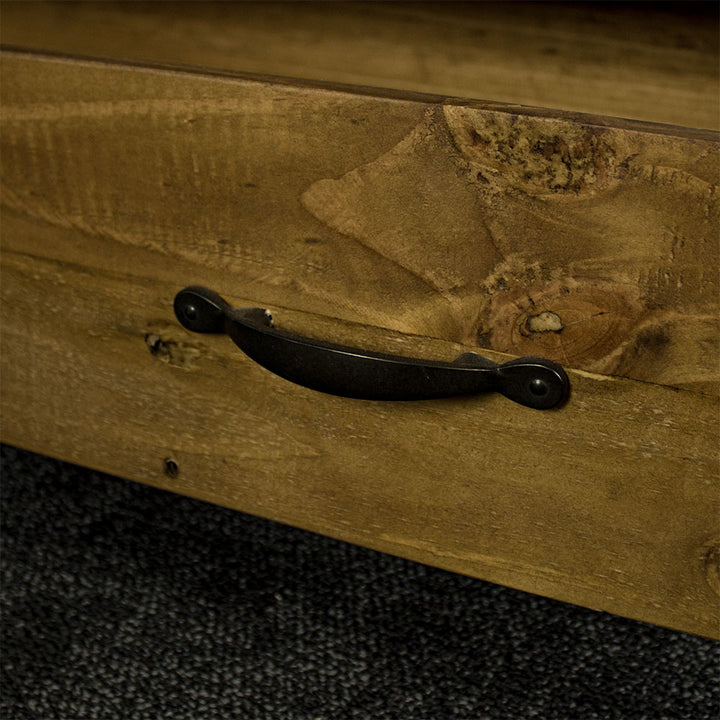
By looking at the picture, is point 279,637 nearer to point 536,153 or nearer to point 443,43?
point 536,153

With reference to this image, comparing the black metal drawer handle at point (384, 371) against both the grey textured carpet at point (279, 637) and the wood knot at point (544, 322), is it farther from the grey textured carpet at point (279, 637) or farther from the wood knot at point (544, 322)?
the grey textured carpet at point (279, 637)

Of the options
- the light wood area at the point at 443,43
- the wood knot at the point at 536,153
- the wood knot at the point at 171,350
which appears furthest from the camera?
the light wood area at the point at 443,43

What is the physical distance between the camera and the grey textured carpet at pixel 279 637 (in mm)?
591

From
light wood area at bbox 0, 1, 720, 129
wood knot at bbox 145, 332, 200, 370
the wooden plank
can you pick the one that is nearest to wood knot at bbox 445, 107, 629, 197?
the wooden plank

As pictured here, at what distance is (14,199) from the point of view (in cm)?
52

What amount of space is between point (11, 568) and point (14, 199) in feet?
0.95

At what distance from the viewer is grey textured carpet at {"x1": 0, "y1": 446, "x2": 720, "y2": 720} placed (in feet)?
1.94

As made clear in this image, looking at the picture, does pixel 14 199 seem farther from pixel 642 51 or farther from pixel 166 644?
pixel 642 51

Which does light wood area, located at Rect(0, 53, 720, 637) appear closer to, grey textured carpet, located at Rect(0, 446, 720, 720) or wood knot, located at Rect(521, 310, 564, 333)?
wood knot, located at Rect(521, 310, 564, 333)

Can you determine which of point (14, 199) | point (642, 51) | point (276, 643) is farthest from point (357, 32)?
point (276, 643)

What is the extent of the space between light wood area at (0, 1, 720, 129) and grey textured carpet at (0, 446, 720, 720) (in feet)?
1.16

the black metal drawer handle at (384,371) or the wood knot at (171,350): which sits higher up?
the black metal drawer handle at (384,371)

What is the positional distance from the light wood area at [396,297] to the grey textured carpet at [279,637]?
0.37 ft

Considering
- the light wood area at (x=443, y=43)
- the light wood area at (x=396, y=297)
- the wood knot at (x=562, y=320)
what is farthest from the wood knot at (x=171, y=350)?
the light wood area at (x=443, y=43)
